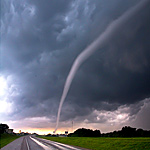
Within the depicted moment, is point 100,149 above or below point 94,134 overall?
below

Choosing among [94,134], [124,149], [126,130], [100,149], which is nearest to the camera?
[124,149]

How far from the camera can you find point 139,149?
30.1 metres

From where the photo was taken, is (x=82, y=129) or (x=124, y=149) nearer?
(x=124, y=149)

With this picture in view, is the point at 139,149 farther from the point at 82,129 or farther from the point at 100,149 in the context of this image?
the point at 82,129

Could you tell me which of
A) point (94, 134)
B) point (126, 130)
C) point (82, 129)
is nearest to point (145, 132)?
point (126, 130)

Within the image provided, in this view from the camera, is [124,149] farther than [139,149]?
Yes

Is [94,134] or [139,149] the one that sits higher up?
[94,134]

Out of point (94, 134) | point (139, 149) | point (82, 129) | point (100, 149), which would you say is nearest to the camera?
point (139, 149)

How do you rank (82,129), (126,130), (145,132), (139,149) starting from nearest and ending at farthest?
(139,149)
(145,132)
(126,130)
(82,129)

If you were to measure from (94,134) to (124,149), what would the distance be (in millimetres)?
112831

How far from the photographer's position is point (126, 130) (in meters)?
111

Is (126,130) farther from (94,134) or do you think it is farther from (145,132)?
(94,134)

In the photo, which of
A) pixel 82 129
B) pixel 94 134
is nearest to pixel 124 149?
pixel 94 134

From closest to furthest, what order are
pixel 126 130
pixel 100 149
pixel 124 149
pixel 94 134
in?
pixel 124 149
pixel 100 149
pixel 126 130
pixel 94 134
